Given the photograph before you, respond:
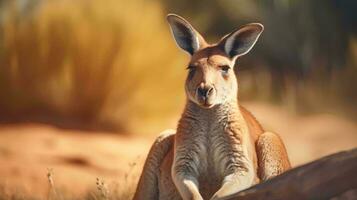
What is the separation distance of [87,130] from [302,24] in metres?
4.51

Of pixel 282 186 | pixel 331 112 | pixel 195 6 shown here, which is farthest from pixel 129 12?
pixel 282 186

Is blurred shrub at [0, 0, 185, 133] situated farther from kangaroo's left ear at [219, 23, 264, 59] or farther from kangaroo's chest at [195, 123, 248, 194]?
kangaroo's chest at [195, 123, 248, 194]

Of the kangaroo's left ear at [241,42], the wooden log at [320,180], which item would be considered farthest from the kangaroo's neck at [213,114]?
the wooden log at [320,180]

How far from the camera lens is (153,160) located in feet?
30.3

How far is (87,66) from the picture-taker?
15.9 meters

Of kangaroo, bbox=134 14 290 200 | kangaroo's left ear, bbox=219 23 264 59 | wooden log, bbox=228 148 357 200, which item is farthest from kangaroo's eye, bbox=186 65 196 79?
wooden log, bbox=228 148 357 200

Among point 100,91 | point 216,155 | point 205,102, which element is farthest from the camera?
point 100,91

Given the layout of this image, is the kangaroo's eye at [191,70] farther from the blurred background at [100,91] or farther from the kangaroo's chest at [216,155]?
the blurred background at [100,91]

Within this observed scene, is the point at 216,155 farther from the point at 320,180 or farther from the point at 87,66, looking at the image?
the point at 87,66

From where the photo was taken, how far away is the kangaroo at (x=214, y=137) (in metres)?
8.48

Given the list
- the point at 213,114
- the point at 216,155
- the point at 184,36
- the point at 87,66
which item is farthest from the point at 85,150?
the point at 216,155

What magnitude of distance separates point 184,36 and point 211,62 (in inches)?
17.8

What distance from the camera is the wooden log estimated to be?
7.17 metres

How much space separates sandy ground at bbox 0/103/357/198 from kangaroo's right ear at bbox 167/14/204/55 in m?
3.89
